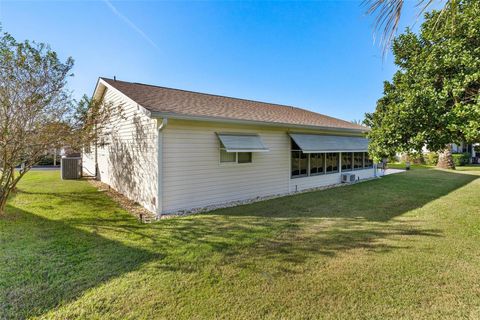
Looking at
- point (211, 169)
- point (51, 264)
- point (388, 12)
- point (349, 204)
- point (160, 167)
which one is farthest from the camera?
point (349, 204)

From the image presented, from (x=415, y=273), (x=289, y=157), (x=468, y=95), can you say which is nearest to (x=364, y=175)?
(x=289, y=157)

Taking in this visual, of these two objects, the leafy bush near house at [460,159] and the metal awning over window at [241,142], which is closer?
the metal awning over window at [241,142]

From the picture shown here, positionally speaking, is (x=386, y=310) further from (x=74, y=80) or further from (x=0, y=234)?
(x=74, y=80)

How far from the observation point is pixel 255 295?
358 cm

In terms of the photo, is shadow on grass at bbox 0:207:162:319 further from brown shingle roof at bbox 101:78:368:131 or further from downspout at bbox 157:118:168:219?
brown shingle roof at bbox 101:78:368:131

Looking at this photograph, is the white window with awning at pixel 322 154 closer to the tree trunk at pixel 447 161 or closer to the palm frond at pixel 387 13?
the palm frond at pixel 387 13

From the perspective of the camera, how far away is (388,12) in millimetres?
2541

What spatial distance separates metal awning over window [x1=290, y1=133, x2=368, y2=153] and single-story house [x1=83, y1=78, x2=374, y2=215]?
0.23 ft

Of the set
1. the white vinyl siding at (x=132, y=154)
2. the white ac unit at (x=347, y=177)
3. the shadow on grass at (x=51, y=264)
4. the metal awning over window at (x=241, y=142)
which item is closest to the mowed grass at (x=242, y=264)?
the shadow on grass at (x=51, y=264)

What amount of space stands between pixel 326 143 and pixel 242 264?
9999mm

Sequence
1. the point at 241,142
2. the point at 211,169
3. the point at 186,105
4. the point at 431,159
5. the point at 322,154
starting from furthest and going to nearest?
the point at 431,159, the point at 322,154, the point at 186,105, the point at 241,142, the point at 211,169

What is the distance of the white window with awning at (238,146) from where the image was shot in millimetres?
8836

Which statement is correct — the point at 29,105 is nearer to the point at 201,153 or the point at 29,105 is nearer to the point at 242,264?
the point at 201,153

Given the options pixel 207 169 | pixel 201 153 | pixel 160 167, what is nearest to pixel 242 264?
pixel 160 167
